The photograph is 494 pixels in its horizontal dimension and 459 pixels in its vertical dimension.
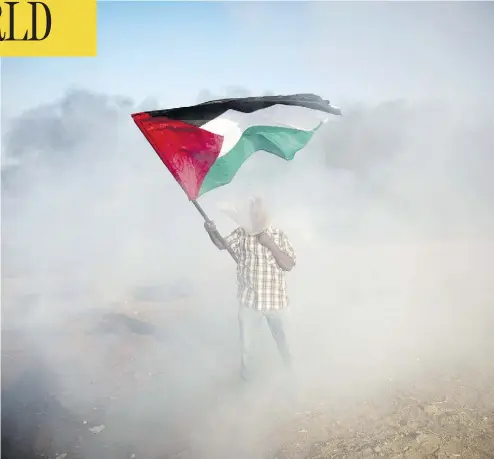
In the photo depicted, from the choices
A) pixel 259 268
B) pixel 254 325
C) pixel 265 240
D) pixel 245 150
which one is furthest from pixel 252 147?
pixel 254 325

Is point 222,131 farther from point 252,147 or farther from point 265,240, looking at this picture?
point 265,240

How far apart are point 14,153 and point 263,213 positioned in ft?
16.2

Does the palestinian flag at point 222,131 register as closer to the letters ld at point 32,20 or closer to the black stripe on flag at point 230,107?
the black stripe on flag at point 230,107

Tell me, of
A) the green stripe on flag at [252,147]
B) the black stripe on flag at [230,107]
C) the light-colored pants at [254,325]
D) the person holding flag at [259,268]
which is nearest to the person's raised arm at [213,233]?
the person holding flag at [259,268]

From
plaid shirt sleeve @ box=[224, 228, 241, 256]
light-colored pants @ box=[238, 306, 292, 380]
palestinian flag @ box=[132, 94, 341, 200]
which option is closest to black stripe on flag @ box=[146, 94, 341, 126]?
palestinian flag @ box=[132, 94, 341, 200]

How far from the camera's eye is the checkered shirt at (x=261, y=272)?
3.28 m

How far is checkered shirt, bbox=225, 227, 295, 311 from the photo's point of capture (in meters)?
3.28

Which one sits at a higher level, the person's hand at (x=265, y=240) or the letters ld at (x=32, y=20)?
the letters ld at (x=32, y=20)

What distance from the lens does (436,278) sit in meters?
5.34

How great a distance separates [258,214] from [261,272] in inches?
15.2

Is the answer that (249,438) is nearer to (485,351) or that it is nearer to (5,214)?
(485,351)

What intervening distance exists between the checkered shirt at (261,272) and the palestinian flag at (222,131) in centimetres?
46

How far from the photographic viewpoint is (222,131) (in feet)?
10.3

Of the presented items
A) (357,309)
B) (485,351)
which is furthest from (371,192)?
(485,351)
